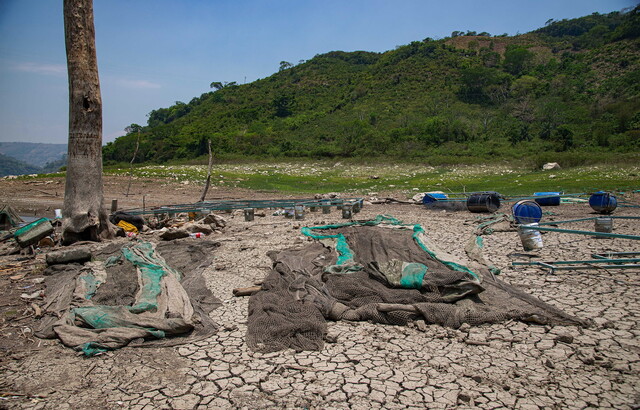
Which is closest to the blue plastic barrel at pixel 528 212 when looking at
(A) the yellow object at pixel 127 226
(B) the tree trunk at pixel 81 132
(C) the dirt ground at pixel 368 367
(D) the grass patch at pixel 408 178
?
(C) the dirt ground at pixel 368 367

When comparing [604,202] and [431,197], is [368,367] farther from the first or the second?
[431,197]

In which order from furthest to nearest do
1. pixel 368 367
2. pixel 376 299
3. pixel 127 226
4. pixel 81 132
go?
pixel 127 226 → pixel 81 132 → pixel 376 299 → pixel 368 367

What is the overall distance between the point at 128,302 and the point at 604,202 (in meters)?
11.9

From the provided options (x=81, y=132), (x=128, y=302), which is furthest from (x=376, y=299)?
(x=81, y=132)

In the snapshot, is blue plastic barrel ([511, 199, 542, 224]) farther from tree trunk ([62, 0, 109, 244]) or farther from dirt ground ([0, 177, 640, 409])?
tree trunk ([62, 0, 109, 244])

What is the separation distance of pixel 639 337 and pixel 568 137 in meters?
30.7

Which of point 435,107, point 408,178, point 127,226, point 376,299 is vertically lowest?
point 127,226

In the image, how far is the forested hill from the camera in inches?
1348

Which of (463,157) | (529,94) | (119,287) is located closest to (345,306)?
(119,287)

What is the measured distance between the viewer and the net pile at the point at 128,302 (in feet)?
13.9

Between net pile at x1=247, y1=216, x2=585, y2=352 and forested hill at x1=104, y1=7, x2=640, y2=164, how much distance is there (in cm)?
2665

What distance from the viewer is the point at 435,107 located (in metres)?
50.5

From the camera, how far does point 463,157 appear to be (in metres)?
29.7

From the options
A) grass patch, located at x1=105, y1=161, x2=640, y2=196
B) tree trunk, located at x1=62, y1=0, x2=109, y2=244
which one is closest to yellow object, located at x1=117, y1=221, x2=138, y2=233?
tree trunk, located at x1=62, y1=0, x2=109, y2=244
